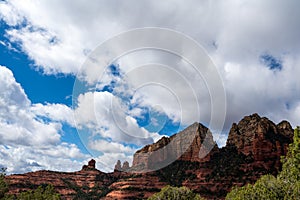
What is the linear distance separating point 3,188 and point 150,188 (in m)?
93.2

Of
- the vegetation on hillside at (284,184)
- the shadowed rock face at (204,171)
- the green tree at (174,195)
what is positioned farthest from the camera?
the shadowed rock face at (204,171)

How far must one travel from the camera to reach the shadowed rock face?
442ft

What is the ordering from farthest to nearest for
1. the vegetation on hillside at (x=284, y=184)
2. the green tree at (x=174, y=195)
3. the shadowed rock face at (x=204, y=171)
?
the shadowed rock face at (x=204, y=171)
the green tree at (x=174, y=195)
the vegetation on hillside at (x=284, y=184)

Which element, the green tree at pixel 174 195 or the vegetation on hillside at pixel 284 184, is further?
the green tree at pixel 174 195

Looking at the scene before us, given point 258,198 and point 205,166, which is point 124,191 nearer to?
point 205,166

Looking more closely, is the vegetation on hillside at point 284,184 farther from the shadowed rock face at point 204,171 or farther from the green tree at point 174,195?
the shadowed rock face at point 204,171

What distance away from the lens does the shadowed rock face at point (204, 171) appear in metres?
135

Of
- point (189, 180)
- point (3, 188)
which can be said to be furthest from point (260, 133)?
point (3, 188)

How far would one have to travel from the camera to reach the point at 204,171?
481 feet

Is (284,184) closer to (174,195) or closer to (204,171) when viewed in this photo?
(174,195)

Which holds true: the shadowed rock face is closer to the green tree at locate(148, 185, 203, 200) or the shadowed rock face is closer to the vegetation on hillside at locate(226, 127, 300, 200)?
the green tree at locate(148, 185, 203, 200)

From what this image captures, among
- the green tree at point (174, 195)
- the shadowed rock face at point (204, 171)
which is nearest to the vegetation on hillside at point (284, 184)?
the green tree at point (174, 195)

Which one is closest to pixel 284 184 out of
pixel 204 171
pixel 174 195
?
pixel 174 195

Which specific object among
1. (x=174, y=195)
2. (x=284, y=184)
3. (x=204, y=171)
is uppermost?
(x=204, y=171)
